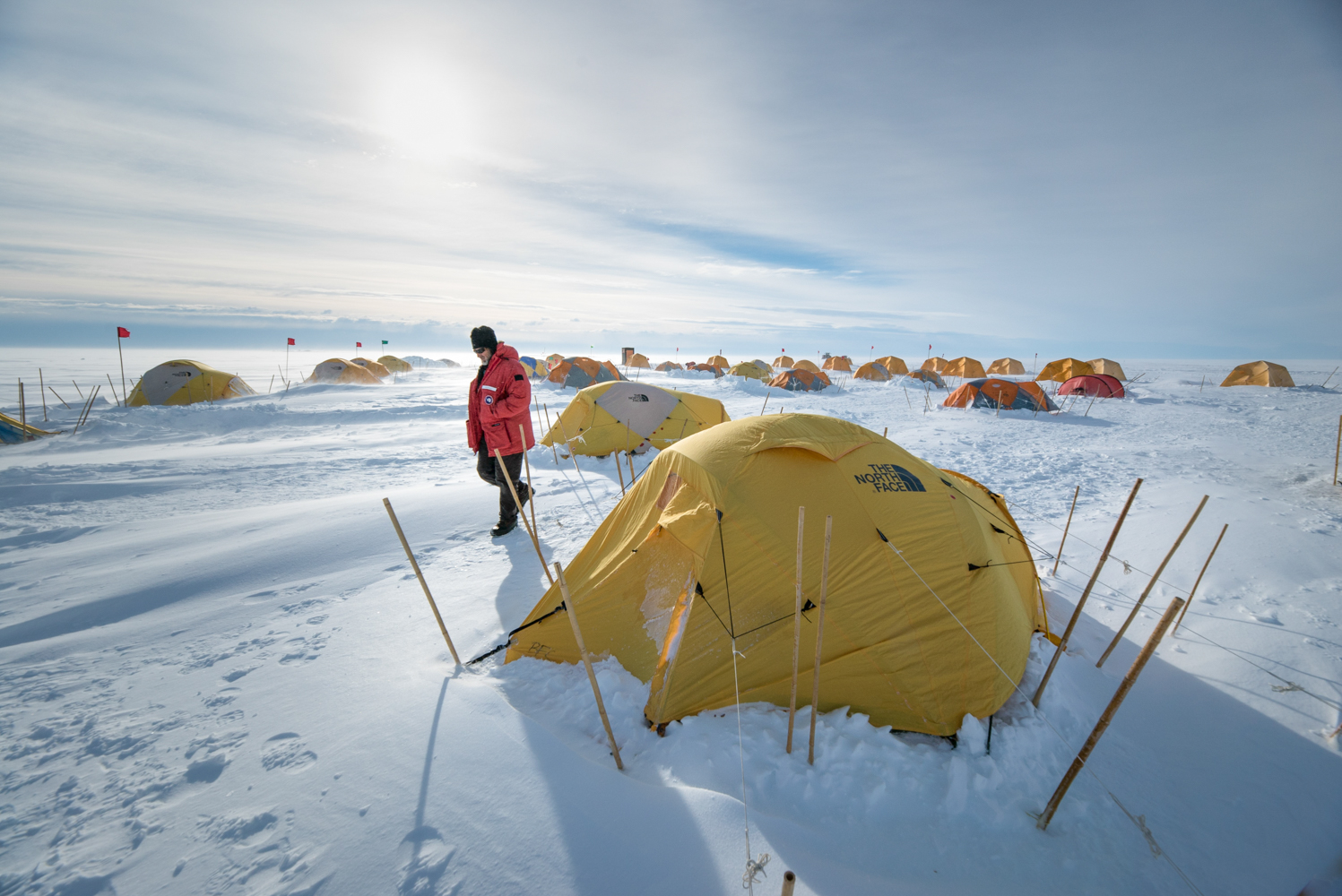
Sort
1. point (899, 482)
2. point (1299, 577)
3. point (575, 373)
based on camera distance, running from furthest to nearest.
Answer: point (575, 373) → point (1299, 577) → point (899, 482)

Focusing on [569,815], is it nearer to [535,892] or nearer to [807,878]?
[535,892]

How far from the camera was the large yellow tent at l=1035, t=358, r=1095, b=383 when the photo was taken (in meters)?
27.0

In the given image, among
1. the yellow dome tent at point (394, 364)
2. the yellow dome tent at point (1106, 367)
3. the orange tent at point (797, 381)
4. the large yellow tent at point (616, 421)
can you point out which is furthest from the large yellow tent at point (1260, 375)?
the yellow dome tent at point (394, 364)

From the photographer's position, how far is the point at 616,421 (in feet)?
35.8

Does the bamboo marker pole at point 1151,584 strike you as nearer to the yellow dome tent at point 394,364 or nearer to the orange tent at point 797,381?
the orange tent at point 797,381

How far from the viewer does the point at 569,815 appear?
239 cm

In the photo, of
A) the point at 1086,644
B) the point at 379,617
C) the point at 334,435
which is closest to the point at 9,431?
the point at 334,435

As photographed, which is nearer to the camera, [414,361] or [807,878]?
[807,878]

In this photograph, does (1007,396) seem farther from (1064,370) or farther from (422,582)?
(422,582)

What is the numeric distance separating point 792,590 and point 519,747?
2.02 metres

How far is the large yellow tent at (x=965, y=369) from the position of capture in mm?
34812

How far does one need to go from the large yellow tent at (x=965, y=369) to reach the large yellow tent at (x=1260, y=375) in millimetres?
12021

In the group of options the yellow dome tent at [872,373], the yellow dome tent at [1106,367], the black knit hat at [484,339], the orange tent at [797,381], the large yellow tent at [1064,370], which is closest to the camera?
the black knit hat at [484,339]

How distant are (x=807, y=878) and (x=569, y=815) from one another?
1.18 meters
